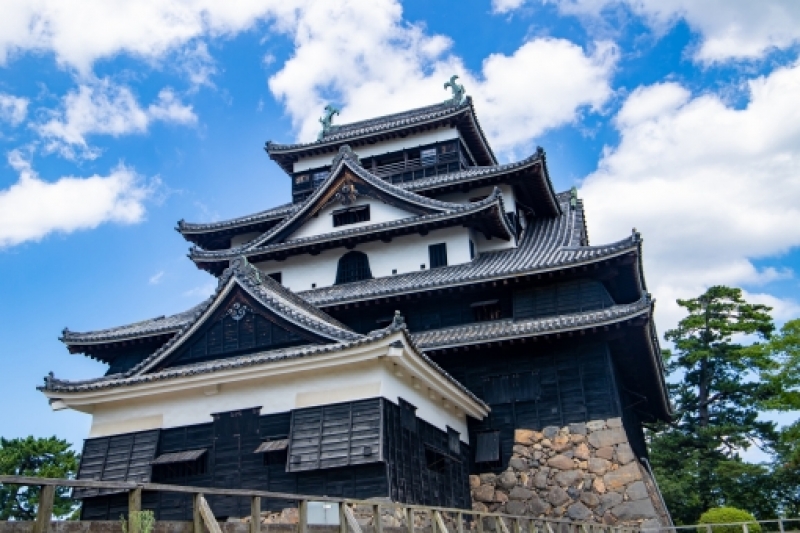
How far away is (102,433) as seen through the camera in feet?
51.9

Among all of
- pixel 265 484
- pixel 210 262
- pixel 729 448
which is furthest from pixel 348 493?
pixel 729 448

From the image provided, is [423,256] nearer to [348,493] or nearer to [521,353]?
[521,353]

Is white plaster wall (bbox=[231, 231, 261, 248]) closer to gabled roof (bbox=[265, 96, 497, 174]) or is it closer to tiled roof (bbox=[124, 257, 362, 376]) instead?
gabled roof (bbox=[265, 96, 497, 174])

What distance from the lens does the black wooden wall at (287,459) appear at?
1370 cm

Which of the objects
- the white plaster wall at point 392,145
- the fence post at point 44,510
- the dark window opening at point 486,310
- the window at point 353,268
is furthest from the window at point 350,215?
the fence post at point 44,510

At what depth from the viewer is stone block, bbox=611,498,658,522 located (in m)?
16.9

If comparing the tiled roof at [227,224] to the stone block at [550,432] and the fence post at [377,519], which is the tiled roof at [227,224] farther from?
the fence post at [377,519]

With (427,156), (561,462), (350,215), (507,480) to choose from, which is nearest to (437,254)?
(350,215)

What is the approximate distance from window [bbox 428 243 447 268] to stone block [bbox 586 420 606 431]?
713 cm

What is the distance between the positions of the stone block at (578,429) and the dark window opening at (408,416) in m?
5.08

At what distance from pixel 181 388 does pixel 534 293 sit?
10032mm

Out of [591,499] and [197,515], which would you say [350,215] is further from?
[197,515]

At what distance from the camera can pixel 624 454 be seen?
57.6 ft

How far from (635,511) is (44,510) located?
1485 centimetres
